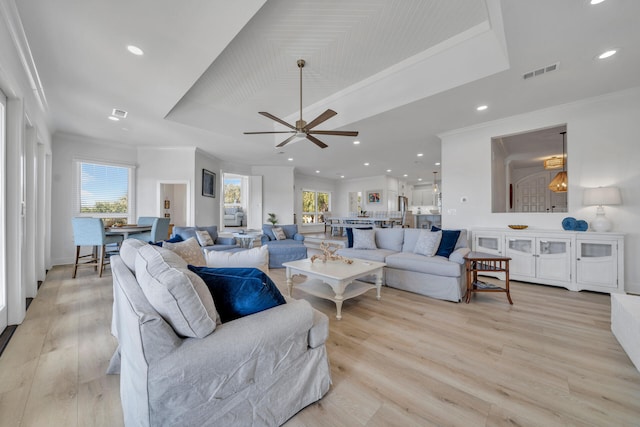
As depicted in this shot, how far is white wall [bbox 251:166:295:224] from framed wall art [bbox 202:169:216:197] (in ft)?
4.77

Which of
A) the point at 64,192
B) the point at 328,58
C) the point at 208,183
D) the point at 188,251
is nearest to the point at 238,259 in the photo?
the point at 188,251

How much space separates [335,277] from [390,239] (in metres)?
2.00

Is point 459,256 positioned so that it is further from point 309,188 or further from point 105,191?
point 309,188

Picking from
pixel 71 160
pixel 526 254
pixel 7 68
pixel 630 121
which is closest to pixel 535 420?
pixel 526 254

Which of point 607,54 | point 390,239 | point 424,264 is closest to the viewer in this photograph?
point 607,54

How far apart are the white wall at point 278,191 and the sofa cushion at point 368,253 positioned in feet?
14.1

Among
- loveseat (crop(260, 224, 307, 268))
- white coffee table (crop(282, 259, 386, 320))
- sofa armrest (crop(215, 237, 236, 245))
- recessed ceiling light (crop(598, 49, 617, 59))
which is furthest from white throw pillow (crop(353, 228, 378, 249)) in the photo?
recessed ceiling light (crop(598, 49, 617, 59))

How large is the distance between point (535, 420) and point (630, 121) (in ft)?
14.3

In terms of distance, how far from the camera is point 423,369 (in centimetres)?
181

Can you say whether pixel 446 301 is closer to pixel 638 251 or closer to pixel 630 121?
pixel 638 251

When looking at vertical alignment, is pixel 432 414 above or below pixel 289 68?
below

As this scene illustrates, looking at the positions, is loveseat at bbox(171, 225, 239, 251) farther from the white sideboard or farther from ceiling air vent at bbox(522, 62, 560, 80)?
ceiling air vent at bbox(522, 62, 560, 80)

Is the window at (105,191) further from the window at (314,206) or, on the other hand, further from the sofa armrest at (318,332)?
the window at (314,206)

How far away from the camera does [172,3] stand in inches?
78.7
